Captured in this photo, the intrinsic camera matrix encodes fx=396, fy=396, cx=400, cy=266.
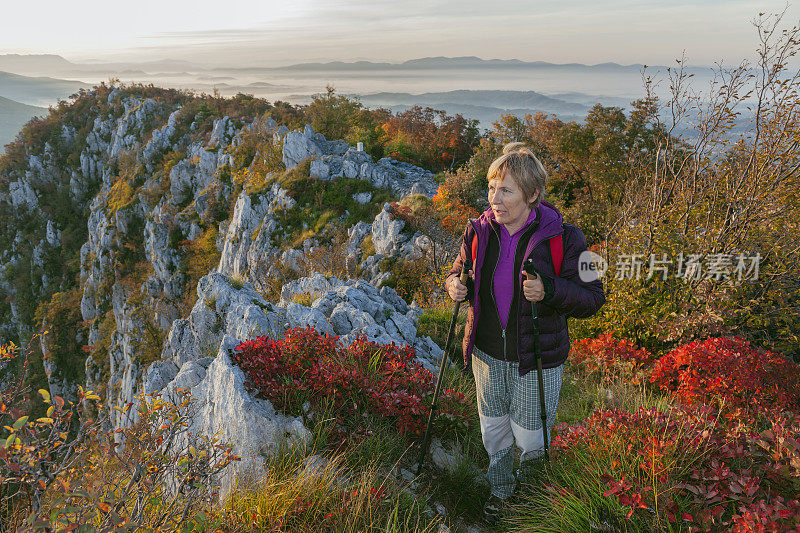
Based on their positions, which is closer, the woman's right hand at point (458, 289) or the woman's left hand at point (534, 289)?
the woman's left hand at point (534, 289)

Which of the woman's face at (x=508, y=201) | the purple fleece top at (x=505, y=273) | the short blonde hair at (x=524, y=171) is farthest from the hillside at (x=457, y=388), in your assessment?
the short blonde hair at (x=524, y=171)

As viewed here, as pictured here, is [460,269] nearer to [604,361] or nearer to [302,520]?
[302,520]

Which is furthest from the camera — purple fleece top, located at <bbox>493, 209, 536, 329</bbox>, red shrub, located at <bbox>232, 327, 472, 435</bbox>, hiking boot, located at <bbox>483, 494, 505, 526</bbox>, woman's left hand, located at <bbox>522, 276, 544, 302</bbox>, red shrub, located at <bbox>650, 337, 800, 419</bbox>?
red shrub, located at <bbox>650, 337, 800, 419</bbox>

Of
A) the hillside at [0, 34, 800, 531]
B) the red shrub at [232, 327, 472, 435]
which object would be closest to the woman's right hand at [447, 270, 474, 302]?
the hillside at [0, 34, 800, 531]

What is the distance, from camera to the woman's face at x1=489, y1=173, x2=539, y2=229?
2.99m

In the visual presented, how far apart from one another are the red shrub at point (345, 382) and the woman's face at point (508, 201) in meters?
2.16

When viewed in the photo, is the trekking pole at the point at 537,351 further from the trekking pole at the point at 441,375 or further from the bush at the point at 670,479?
the trekking pole at the point at 441,375

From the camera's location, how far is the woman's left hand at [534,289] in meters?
2.93

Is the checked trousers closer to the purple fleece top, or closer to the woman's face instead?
the purple fleece top


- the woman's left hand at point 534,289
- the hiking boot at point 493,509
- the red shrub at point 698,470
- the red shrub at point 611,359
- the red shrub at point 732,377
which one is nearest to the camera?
the red shrub at point 698,470

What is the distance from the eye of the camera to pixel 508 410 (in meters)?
3.57

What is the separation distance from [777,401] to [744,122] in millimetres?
4920

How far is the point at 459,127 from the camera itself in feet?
103

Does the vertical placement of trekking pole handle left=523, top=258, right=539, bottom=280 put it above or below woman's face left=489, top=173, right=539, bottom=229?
below
